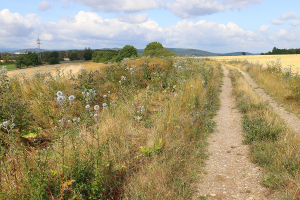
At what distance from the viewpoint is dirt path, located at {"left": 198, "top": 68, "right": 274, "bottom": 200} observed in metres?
2.98

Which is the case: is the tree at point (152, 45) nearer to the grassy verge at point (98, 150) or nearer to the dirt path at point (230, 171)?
the grassy verge at point (98, 150)

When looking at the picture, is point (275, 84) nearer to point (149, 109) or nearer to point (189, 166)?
point (149, 109)

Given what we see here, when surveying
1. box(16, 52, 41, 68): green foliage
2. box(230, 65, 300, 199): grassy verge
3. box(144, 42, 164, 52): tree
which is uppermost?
box(144, 42, 164, 52): tree

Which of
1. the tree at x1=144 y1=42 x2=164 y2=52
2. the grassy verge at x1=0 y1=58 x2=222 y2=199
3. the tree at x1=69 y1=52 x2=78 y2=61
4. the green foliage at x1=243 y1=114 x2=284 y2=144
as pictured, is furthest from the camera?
the tree at x1=69 y1=52 x2=78 y2=61

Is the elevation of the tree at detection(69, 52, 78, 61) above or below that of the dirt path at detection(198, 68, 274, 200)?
above

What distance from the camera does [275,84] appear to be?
10539mm

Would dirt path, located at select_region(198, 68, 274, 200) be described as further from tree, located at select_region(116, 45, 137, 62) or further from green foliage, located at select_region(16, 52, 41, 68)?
green foliage, located at select_region(16, 52, 41, 68)

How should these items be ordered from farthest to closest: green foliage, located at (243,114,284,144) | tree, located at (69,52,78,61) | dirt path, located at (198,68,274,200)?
tree, located at (69,52,78,61) → green foliage, located at (243,114,284,144) → dirt path, located at (198,68,274,200)

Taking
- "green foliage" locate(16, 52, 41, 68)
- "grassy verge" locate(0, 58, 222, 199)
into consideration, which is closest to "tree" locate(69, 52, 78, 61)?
"green foliage" locate(16, 52, 41, 68)

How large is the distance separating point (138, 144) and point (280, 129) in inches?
141

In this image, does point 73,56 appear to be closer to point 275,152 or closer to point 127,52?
point 127,52

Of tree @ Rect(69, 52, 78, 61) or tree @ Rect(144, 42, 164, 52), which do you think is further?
tree @ Rect(69, 52, 78, 61)

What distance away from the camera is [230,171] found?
362 centimetres

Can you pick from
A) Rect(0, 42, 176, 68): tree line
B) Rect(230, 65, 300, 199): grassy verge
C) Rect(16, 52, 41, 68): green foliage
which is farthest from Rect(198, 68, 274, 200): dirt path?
Answer: Rect(16, 52, 41, 68): green foliage
